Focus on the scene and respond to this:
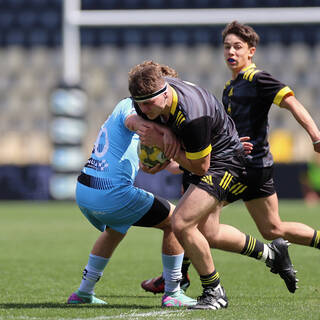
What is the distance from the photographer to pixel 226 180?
522cm

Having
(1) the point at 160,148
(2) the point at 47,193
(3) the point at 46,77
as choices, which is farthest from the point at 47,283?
(3) the point at 46,77

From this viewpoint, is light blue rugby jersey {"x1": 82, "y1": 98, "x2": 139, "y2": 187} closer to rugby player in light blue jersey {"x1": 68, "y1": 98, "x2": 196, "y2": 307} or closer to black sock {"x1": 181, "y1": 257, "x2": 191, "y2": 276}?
rugby player in light blue jersey {"x1": 68, "y1": 98, "x2": 196, "y2": 307}

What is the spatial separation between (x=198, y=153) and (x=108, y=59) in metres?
18.8

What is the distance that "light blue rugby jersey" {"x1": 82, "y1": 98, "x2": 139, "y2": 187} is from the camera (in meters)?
5.24

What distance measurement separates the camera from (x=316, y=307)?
5.09 meters

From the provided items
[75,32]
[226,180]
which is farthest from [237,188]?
[75,32]

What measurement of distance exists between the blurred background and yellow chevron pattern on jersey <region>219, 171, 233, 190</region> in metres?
16.1

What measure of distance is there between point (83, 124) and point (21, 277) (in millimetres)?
13180

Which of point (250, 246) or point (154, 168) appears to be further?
point (250, 246)

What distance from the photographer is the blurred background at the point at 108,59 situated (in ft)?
73.6

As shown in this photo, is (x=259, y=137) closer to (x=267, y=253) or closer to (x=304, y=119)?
(x=304, y=119)

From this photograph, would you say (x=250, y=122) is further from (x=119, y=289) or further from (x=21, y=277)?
(x=21, y=277)

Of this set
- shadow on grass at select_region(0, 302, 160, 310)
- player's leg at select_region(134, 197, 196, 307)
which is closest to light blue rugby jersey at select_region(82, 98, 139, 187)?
player's leg at select_region(134, 197, 196, 307)

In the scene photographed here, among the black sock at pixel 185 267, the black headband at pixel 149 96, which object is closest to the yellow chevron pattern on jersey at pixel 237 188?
the black sock at pixel 185 267
